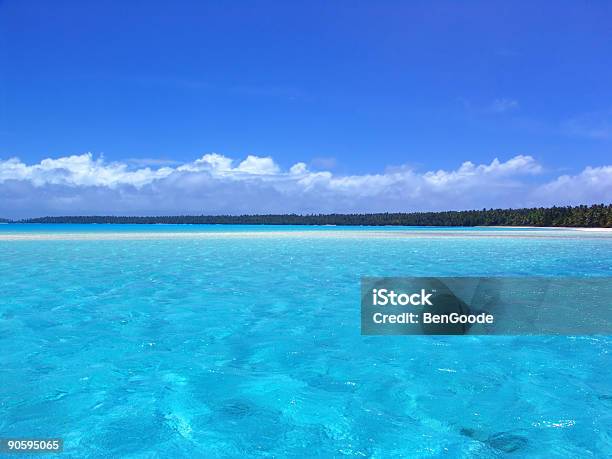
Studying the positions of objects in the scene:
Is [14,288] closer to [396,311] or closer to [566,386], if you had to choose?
[396,311]

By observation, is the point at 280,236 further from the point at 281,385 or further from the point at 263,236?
the point at 281,385

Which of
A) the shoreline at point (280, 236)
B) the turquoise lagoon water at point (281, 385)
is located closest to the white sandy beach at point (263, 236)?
the shoreline at point (280, 236)

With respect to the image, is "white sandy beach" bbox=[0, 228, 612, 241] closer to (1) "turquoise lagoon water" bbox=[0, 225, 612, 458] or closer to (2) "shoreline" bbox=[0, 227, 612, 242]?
(2) "shoreline" bbox=[0, 227, 612, 242]

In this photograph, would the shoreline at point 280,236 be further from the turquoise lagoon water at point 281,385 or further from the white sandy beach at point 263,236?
the turquoise lagoon water at point 281,385

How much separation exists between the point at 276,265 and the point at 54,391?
2033cm

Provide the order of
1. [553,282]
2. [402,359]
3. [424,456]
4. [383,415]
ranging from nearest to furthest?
[424,456] → [383,415] → [402,359] → [553,282]

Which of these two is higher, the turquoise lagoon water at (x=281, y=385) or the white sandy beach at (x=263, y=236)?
the white sandy beach at (x=263, y=236)

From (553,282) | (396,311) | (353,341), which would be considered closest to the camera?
(353,341)

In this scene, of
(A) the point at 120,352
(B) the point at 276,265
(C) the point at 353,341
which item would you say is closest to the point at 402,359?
(C) the point at 353,341

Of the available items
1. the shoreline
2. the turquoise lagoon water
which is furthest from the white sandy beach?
the turquoise lagoon water

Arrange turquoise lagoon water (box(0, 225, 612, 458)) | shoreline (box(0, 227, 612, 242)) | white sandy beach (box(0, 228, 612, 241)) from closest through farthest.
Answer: turquoise lagoon water (box(0, 225, 612, 458)) < shoreline (box(0, 227, 612, 242)) < white sandy beach (box(0, 228, 612, 241))

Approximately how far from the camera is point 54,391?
742 centimetres

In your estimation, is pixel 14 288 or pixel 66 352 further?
pixel 14 288

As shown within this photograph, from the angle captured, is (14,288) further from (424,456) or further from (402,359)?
(424,456)
